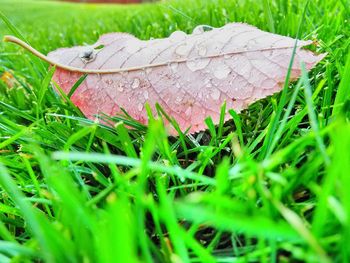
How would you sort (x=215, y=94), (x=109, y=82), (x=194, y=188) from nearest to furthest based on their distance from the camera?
1. (x=194, y=188)
2. (x=215, y=94)
3. (x=109, y=82)

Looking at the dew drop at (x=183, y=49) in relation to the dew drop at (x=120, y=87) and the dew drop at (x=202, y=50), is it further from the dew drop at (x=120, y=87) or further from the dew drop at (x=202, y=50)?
the dew drop at (x=120, y=87)

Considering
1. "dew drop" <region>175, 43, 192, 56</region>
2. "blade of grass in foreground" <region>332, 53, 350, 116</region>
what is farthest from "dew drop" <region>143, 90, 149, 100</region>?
"blade of grass in foreground" <region>332, 53, 350, 116</region>

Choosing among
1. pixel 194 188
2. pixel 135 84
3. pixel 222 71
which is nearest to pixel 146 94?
pixel 135 84

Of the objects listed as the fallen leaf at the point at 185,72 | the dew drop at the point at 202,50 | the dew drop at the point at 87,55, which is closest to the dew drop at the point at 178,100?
the fallen leaf at the point at 185,72

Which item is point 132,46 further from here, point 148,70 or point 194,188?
point 194,188

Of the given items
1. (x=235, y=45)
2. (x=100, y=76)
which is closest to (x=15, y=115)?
(x=100, y=76)
